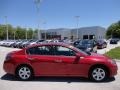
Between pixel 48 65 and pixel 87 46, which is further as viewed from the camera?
pixel 87 46

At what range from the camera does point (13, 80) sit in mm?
10375

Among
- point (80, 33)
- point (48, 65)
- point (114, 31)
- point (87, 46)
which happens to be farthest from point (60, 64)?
point (80, 33)

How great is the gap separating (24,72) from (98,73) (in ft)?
9.07

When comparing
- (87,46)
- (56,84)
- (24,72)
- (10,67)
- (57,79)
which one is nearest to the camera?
(56,84)

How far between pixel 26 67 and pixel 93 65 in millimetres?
2508

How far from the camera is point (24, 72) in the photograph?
10289 mm

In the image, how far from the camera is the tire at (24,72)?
405 inches

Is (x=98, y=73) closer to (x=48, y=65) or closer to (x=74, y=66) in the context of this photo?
(x=74, y=66)

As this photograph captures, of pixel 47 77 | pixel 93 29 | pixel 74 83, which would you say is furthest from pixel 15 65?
pixel 93 29

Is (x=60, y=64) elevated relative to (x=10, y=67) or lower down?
elevated

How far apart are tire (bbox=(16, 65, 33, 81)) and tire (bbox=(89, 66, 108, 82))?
227 cm

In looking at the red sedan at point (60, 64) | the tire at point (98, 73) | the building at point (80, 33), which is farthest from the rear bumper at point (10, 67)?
the building at point (80, 33)

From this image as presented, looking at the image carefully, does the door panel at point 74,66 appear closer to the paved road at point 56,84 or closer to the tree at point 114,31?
the paved road at point 56,84

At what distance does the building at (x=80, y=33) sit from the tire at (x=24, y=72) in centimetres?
11905
